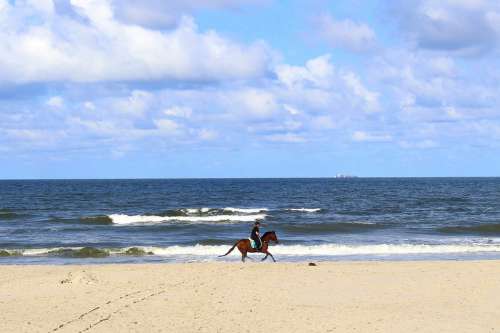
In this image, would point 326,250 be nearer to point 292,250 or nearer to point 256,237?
point 292,250

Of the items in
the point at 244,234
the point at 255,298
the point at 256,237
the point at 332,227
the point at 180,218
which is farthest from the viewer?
the point at 180,218

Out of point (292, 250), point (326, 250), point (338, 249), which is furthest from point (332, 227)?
point (292, 250)

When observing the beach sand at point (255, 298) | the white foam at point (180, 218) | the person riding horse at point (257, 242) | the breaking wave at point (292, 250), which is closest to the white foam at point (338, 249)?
the breaking wave at point (292, 250)

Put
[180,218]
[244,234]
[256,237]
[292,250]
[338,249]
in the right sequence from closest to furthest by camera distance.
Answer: [256,237] < [292,250] < [338,249] < [244,234] < [180,218]

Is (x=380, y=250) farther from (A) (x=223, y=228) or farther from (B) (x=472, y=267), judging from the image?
(A) (x=223, y=228)

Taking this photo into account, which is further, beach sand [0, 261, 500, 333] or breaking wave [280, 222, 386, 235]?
breaking wave [280, 222, 386, 235]

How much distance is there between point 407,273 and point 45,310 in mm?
9878

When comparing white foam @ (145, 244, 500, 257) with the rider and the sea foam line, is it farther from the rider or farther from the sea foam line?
the rider

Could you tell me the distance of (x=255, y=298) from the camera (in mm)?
14562

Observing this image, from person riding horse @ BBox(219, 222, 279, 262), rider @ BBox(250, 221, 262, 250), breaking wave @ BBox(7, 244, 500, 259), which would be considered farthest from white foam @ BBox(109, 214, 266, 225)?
rider @ BBox(250, 221, 262, 250)

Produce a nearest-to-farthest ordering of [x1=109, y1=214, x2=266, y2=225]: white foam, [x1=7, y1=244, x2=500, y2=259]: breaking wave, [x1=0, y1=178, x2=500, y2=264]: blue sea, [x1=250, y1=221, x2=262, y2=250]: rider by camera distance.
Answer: [x1=250, y1=221, x2=262, y2=250]: rider < [x1=0, y1=178, x2=500, y2=264]: blue sea < [x1=7, y1=244, x2=500, y2=259]: breaking wave < [x1=109, y1=214, x2=266, y2=225]: white foam

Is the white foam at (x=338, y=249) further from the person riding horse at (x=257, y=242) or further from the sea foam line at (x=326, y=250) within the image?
the person riding horse at (x=257, y=242)

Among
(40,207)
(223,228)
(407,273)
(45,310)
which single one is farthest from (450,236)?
(40,207)

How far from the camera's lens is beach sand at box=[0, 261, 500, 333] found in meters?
12.1
